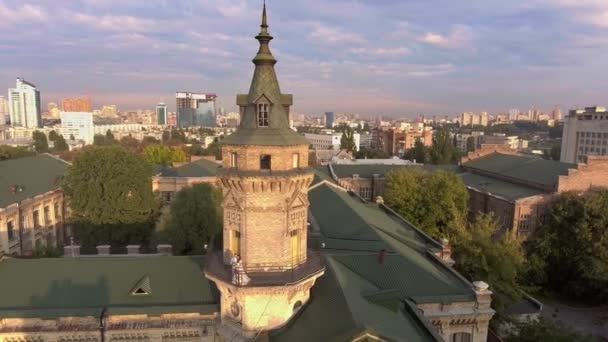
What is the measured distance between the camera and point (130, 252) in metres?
27.0

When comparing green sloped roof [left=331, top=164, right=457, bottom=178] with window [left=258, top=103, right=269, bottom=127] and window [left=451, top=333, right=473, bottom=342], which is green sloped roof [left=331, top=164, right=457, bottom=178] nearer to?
window [left=451, top=333, right=473, bottom=342]

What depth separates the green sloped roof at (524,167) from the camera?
48.4 meters

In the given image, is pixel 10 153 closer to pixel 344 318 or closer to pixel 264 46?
pixel 264 46

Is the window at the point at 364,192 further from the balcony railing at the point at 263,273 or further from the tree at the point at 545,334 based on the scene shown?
the balcony railing at the point at 263,273

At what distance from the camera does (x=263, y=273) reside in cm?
1677

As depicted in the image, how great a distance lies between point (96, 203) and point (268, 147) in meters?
28.4

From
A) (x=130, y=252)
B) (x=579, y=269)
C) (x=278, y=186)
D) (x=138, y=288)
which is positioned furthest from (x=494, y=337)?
(x=130, y=252)

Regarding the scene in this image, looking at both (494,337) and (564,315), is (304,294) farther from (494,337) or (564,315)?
(564,315)

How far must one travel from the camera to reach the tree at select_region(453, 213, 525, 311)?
28.3 meters

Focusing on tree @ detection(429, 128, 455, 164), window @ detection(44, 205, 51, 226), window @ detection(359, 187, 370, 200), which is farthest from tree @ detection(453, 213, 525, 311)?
tree @ detection(429, 128, 455, 164)

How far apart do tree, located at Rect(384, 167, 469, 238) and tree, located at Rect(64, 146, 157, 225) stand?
2751 centimetres

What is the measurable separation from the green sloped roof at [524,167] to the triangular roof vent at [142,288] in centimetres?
4425

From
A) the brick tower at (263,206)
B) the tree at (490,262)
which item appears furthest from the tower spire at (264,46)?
the tree at (490,262)

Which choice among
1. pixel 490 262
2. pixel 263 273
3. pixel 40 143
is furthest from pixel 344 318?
pixel 40 143
